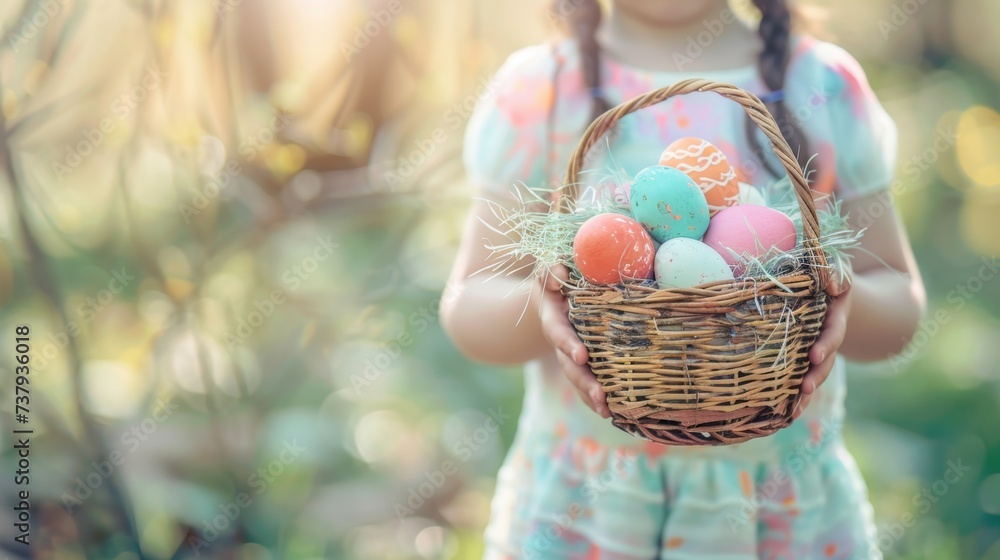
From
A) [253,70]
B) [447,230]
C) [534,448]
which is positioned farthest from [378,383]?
[534,448]

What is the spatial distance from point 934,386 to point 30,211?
2.48 m

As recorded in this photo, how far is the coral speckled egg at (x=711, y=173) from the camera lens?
1.01m

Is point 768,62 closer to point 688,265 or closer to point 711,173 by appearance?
point 711,173

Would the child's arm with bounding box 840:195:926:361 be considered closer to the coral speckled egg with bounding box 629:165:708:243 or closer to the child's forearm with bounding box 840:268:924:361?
the child's forearm with bounding box 840:268:924:361

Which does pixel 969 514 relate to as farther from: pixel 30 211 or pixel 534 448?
pixel 30 211

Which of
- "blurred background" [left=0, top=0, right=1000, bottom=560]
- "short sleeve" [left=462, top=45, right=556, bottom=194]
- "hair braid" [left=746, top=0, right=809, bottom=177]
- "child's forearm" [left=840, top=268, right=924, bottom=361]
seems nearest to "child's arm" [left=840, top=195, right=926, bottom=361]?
"child's forearm" [left=840, top=268, right=924, bottom=361]

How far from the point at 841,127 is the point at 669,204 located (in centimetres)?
40

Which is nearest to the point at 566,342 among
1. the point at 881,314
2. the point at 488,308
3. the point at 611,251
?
the point at 611,251

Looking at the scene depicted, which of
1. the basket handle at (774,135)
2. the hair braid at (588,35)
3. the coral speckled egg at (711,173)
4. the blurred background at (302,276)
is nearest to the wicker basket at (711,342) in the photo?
the basket handle at (774,135)

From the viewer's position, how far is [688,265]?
896 millimetres

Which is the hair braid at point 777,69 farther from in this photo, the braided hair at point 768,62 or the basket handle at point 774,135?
the basket handle at point 774,135

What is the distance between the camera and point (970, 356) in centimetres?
244

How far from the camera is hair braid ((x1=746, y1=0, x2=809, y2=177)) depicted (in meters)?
1.18

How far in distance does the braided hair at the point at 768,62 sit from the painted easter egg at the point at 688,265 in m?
0.34
